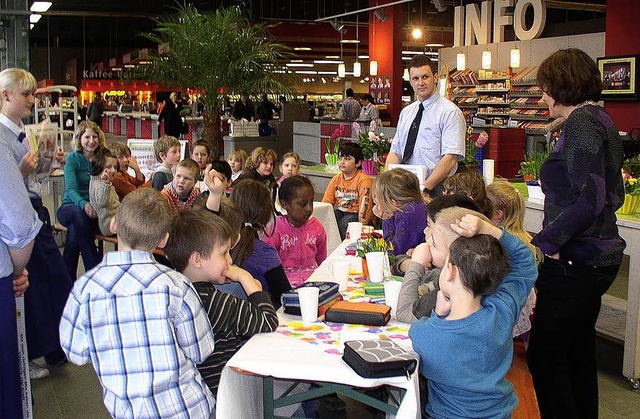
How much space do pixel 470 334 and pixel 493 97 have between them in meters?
15.0

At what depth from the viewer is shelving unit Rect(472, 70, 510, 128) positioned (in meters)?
16.3

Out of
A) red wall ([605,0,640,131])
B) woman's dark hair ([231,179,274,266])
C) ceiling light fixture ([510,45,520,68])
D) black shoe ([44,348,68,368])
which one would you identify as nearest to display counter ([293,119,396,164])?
ceiling light fixture ([510,45,520,68])

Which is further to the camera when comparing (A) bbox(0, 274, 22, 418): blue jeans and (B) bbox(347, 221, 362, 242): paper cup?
(B) bbox(347, 221, 362, 242): paper cup

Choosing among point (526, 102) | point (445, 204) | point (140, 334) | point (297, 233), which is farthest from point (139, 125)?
point (140, 334)

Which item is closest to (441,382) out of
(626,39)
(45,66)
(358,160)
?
(358,160)

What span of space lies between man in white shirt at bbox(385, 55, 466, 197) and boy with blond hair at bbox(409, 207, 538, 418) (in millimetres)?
2096

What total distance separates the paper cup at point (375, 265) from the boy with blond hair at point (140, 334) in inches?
40.1

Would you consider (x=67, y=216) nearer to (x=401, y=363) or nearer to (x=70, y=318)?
(x=70, y=318)

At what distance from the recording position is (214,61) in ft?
32.9

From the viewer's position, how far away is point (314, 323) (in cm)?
273

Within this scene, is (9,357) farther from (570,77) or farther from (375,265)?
(570,77)

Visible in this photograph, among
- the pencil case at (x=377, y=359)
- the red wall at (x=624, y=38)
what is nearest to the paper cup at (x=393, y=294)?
the pencil case at (x=377, y=359)

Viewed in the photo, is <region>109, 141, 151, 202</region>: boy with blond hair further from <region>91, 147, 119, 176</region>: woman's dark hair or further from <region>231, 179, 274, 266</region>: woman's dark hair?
<region>231, 179, 274, 266</region>: woman's dark hair

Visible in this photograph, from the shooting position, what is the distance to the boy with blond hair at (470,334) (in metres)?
2.32
